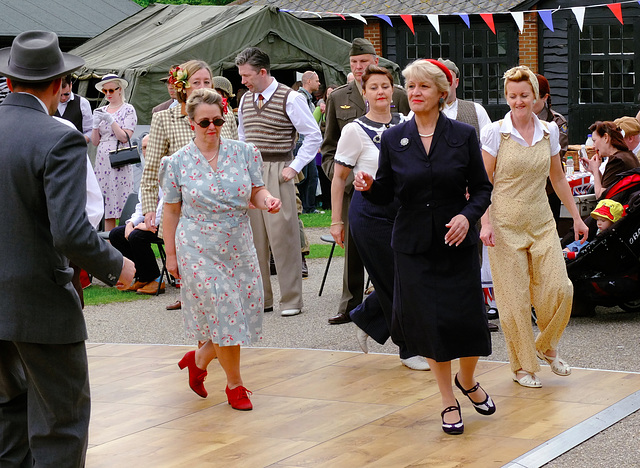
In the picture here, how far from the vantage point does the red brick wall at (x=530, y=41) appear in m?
24.8

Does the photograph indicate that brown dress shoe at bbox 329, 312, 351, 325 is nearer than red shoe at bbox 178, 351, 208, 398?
No

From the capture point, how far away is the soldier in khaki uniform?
8.45m

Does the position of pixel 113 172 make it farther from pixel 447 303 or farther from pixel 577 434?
pixel 577 434

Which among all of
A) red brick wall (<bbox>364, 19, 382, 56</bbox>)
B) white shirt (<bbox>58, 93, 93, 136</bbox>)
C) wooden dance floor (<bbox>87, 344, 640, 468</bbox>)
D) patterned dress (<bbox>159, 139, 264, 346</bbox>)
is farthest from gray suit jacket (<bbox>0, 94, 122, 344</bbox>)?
red brick wall (<bbox>364, 19, 382, 56</bbox>)

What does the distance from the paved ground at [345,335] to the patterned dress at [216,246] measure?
73.6 inches

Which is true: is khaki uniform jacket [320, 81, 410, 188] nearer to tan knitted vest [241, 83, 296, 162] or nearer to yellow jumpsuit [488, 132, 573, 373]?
tan knitted vest [241, 83, 296, 162]

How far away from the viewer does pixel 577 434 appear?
207 inches

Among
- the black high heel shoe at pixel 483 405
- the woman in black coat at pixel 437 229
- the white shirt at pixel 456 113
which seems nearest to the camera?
the woman in black coat at pixel 437 229

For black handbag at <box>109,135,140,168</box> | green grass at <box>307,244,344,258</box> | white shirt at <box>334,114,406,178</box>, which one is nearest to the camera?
→ white shirt at <box>334,114,406,178</box>

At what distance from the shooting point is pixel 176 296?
10.7 m

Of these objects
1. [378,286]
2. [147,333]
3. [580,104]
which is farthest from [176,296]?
[580,104]

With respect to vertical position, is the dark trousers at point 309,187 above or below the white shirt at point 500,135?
below

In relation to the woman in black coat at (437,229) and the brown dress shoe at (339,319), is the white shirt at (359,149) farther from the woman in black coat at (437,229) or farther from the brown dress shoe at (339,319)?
the brown dress shoe at (339,319)

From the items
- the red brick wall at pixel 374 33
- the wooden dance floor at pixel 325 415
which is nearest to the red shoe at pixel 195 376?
→ the wooden dance floor at pixel 325 415
